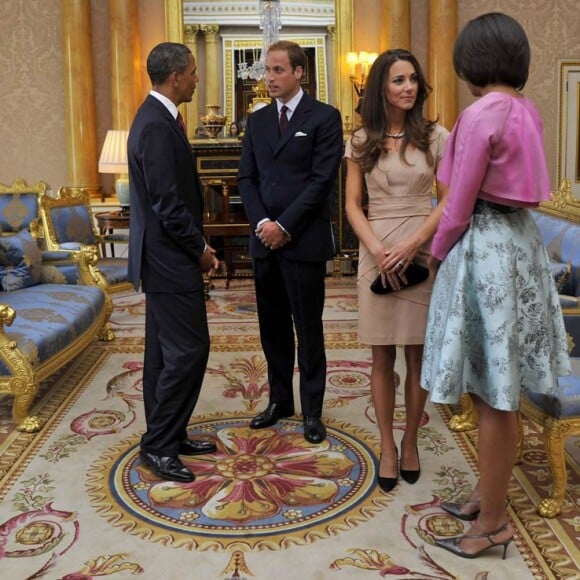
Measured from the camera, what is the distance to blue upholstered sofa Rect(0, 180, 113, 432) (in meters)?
3.65

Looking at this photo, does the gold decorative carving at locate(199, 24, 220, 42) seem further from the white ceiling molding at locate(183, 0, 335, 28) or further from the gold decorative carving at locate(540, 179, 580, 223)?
the gold decorative carving at locate(540, 179, 580, 223)

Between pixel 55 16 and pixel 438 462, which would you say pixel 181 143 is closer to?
pixel 438 462

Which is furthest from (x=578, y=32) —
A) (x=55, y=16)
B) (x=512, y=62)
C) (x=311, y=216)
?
(x=512, y=62)

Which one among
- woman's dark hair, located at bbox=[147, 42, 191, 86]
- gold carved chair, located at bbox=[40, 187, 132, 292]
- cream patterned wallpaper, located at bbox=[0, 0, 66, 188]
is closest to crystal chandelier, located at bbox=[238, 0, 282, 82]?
cream patterned wallpaper, located at bbox=[0, 0, 66, 188]

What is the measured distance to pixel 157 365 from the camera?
314 cm

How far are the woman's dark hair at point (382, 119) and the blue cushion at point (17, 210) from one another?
3509 mm

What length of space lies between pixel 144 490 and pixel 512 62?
2075 millimetres

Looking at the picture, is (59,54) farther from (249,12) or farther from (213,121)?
(249,12)

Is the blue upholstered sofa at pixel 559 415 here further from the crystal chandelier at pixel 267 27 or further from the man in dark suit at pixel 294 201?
the crystal chandelier at pixel 267 27

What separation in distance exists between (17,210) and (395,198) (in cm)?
363

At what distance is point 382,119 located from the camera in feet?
9.05

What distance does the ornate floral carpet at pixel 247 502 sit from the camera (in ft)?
7.84

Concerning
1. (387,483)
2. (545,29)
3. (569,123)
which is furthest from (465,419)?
(545,29)

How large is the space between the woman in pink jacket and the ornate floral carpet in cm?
25
